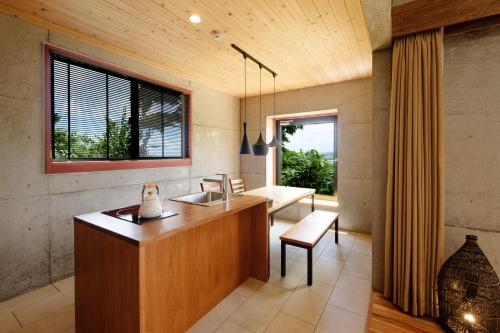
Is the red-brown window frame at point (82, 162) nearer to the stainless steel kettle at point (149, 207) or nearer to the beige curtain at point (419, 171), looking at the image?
the stainless steel kettle at point (149, 207)

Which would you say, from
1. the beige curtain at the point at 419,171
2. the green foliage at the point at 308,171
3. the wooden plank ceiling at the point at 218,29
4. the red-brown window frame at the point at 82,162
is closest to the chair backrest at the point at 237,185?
the red-brown window frame at the point at 82,162

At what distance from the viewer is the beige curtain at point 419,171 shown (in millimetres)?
1784

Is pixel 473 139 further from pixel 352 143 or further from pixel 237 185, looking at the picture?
pixel 237 185

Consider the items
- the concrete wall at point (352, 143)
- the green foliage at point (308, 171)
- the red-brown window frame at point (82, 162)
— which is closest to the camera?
the red-brown window frame at point (82, 162)

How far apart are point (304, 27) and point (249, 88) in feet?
7.16

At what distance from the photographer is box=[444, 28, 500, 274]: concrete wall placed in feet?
5.71

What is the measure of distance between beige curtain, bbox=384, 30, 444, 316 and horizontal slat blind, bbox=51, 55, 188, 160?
3090mm

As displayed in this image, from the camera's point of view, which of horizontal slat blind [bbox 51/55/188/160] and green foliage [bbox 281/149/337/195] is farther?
green foliage [bbox 281/149/337/195]

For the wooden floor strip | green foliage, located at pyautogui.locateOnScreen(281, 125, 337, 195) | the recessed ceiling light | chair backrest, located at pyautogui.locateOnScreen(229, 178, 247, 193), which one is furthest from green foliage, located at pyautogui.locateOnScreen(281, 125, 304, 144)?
the wooden floor strip

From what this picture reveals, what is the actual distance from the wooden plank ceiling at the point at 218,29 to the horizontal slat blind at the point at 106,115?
389 millimetres

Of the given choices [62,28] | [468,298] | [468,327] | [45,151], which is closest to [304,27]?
[62,28]

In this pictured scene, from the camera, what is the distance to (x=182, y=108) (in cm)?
385

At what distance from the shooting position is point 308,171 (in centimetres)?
495

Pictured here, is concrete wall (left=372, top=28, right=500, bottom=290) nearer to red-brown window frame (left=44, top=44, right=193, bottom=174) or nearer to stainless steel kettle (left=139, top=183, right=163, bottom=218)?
stainless steel kettle (left=139, top=183, right=163, bottom=218)
